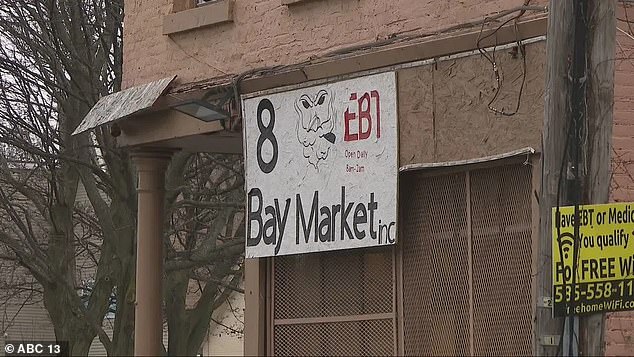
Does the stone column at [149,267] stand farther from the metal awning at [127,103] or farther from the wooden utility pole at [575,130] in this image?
Answer: the wooden utility pole at [575,130]

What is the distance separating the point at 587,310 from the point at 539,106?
2890 mm

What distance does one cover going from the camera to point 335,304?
10258 millimetres

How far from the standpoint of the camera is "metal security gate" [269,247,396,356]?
9812mm

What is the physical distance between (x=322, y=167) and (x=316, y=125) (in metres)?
0.35

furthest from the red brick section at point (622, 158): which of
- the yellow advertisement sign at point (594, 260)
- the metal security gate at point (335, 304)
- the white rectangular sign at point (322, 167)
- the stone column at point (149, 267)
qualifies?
the stone column at point (149, 267)

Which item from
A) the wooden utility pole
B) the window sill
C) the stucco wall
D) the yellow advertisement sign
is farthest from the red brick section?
the window sill

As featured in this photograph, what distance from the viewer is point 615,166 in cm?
852

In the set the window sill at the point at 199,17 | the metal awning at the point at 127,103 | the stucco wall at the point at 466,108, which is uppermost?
the window sill at the point at 199,17

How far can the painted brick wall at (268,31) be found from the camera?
962 centimetres

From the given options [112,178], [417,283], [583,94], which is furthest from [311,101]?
[112,178]

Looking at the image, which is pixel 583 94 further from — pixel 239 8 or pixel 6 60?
pixel 6 60

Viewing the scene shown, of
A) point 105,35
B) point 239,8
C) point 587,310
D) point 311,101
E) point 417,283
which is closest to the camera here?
point 587,310

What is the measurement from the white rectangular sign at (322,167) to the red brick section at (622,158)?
171 cm

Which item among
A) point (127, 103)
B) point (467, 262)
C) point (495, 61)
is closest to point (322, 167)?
point (467, 262)
